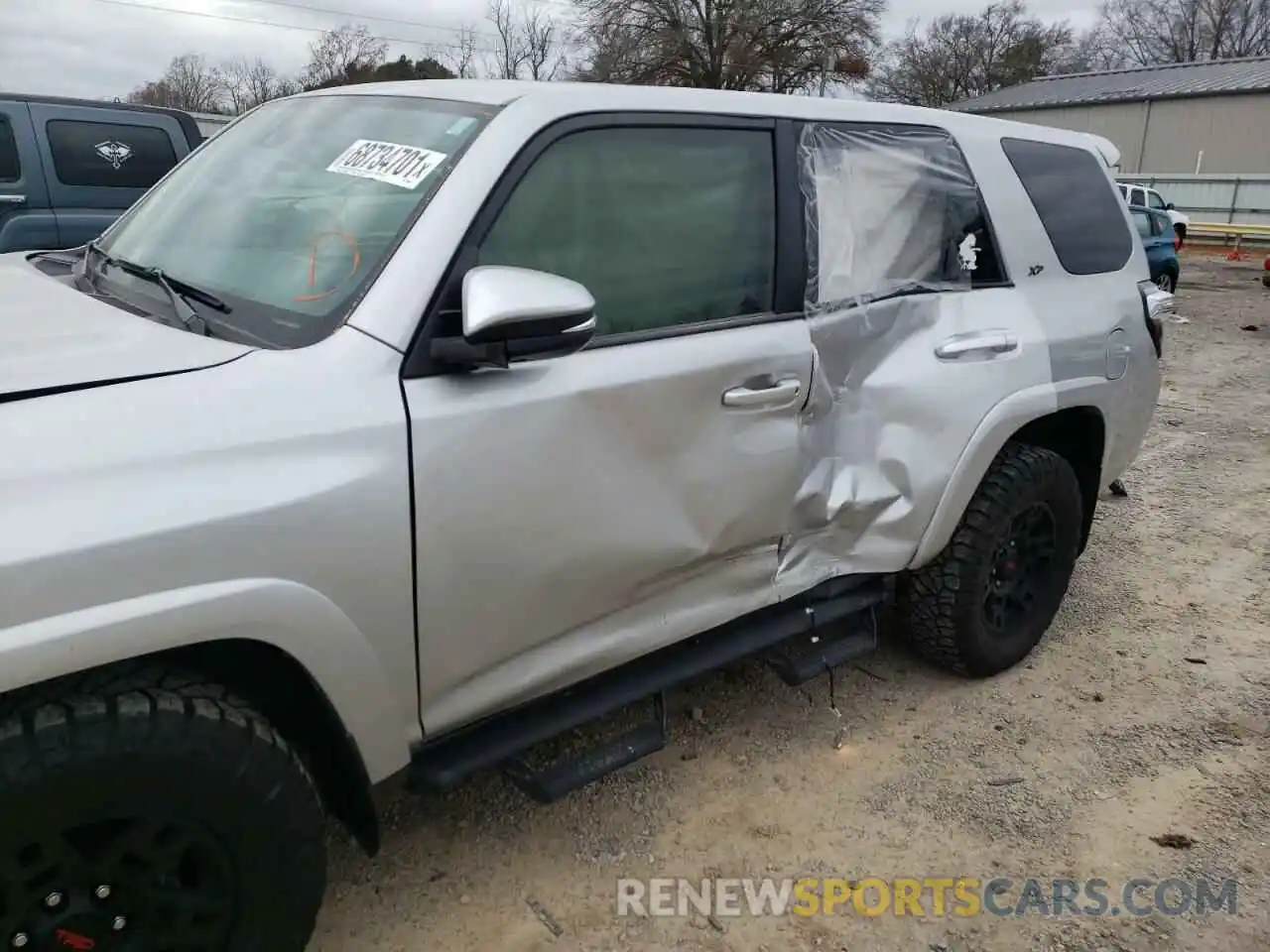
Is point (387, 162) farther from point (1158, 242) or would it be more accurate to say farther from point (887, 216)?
point (1158, 242)

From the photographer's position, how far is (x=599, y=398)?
7.35ft

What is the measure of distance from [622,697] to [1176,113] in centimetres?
4136

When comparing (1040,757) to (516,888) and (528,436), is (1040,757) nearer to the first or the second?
(516,888)

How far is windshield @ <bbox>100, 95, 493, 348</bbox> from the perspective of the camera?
6.99ft

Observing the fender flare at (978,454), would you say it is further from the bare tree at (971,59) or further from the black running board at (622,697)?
the bare tree at (971,59)

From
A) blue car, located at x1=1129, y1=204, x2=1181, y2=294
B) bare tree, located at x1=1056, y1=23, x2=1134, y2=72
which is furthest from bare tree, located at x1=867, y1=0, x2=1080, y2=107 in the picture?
blue car, located at x1=1129, y1=204, x2=1181, y2=294

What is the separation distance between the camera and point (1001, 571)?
354 cm

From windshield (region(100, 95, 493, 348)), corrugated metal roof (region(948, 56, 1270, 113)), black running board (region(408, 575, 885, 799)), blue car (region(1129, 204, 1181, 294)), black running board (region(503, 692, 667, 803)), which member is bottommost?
blue car (region(1129, 204, 1181, 294))

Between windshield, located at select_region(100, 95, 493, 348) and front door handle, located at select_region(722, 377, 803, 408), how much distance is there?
88 cm

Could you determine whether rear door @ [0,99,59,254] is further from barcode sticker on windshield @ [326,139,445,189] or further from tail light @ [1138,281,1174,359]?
tail light @ [1138,281,1174,359]

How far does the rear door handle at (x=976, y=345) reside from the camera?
3.10 m

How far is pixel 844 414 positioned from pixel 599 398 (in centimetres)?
97

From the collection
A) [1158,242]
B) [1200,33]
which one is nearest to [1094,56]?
[1200,33]

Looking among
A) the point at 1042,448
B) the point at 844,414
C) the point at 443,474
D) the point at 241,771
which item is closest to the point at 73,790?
the point at 241,771
